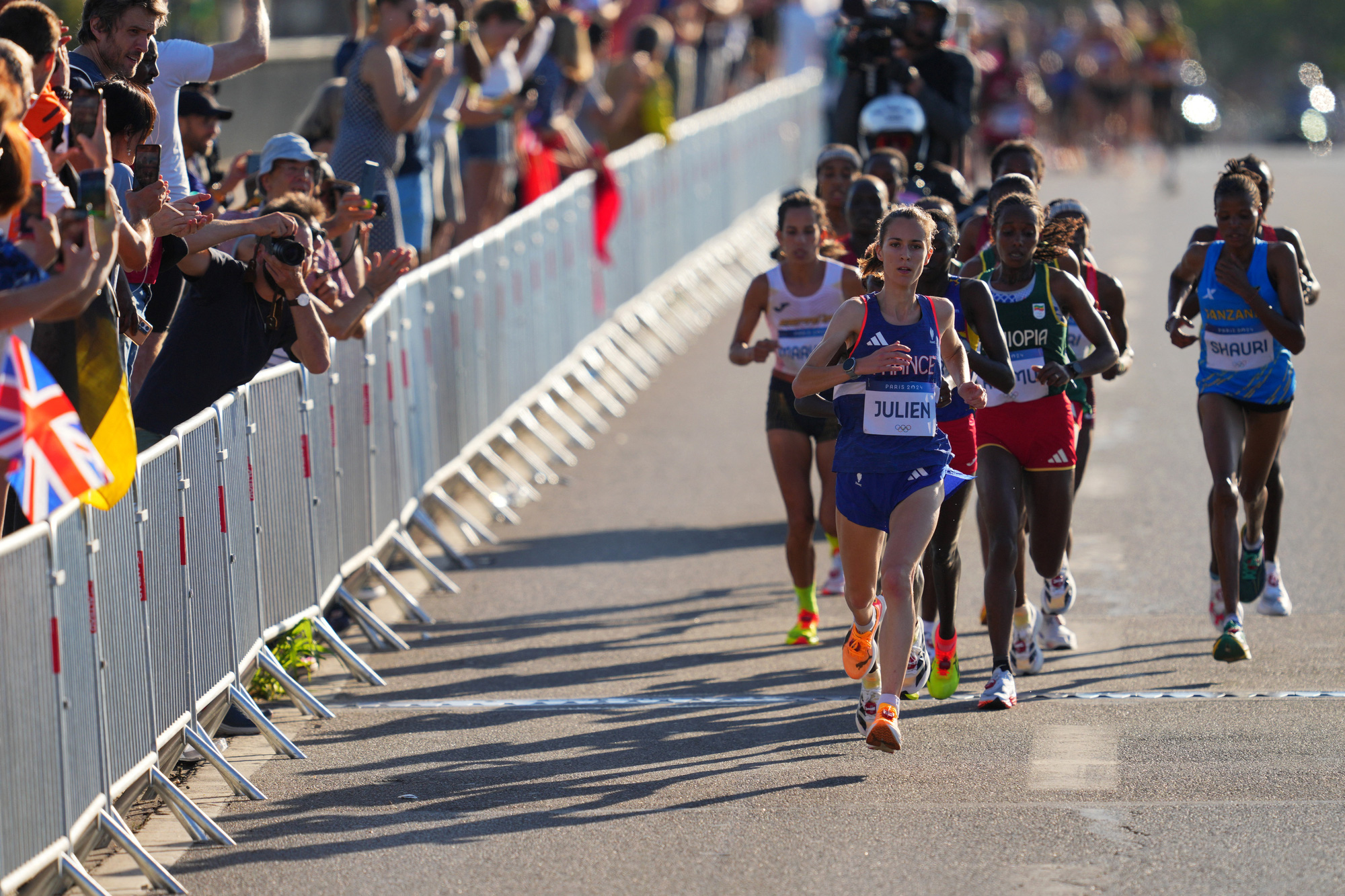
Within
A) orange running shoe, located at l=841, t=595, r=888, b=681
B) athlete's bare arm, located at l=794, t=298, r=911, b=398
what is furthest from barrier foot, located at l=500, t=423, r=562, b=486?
athlete's bare arm, located at l=794, t=298, r=911, b=398

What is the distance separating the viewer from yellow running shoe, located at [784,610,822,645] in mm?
9023

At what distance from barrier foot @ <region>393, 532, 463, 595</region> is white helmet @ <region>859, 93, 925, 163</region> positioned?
3.70 metres

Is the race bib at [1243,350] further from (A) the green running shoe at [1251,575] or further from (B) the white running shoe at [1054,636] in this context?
(B) the white running shoe at [1054,636]

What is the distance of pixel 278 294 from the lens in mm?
7809

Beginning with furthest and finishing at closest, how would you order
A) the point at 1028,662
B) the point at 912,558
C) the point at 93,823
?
the point at 1028,662 < the point at 912,558 < the point at 93,823

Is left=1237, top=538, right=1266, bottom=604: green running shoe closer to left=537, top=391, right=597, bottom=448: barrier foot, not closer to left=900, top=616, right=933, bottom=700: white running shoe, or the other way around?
left=900, top=616, right=933, bottom=700: white running shoe

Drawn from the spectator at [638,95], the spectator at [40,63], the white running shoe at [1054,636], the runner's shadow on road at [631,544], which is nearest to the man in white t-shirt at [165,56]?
the spectator at [40,63]

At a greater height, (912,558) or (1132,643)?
(912,558)

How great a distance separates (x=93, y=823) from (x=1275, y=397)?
5.49m

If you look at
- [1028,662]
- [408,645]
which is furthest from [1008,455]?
[408,645]

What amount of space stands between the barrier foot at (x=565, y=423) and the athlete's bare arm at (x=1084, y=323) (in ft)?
20.5

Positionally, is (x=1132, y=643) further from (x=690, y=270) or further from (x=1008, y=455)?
(x=690, y=270)

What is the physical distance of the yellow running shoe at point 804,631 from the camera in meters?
9.02

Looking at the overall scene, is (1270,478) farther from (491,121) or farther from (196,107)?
(491,121)
